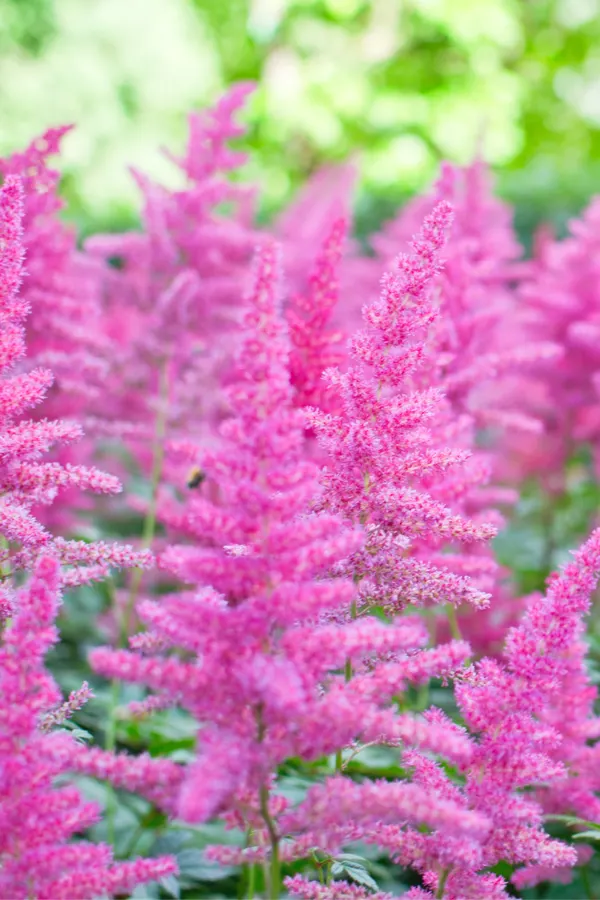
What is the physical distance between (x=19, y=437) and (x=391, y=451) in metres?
0.69

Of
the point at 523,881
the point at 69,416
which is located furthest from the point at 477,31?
the point at 523,881

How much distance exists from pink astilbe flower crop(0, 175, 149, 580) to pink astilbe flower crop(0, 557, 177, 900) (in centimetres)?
33

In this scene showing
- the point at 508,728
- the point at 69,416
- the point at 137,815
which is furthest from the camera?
the point at 69,416

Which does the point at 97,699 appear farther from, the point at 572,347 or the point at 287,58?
the point at 287,58

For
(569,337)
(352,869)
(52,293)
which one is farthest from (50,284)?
(569,337)

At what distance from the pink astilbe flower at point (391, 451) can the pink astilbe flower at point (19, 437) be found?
1.39 feet

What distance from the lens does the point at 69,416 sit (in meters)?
4.21

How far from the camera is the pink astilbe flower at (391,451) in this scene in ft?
6.32

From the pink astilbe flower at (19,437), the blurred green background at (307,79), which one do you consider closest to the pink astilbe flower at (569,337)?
the pink astilbe flower at (19,437)

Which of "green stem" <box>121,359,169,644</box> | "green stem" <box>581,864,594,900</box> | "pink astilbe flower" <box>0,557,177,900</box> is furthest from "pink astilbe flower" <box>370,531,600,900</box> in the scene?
"green stem" <box>121,359,169,644</box>

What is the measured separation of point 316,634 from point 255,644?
9 cm

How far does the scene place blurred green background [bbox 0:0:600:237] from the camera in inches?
760

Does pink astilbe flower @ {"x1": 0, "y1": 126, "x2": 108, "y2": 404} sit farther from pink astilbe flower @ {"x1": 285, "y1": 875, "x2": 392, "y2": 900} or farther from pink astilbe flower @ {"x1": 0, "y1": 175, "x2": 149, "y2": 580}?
pink astilbe flower @ {"x1": 285, "y1": 875, "x2": 392, "y2": 900}

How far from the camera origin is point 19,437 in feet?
6.53
